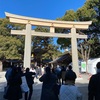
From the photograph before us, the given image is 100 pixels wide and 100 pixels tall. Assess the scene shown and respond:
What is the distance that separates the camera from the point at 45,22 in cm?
2334

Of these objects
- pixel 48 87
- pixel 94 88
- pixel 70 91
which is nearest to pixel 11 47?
pixel 48 87

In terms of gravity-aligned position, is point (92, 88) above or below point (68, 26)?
below

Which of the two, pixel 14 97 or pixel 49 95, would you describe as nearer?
pixel 49 95

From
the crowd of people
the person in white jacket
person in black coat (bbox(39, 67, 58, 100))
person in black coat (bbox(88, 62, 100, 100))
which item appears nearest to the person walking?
the crowd of people

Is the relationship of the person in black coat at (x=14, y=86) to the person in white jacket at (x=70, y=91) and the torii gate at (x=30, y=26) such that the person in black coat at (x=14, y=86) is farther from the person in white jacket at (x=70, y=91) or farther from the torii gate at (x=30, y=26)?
the torii gate at (x=30, y=26)

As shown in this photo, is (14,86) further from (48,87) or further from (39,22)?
(39,22)

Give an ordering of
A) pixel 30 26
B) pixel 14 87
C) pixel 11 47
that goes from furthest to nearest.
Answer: pixel 11 47
pixel 30 26
pixel 14 87

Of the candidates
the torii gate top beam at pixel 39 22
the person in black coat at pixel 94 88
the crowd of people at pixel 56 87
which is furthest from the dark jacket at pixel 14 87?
the torii gate top beam at pixel 39 22

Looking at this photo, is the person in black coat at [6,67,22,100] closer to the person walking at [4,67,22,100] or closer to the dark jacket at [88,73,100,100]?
the person walking at [4,67,22,100]

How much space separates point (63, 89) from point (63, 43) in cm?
3458

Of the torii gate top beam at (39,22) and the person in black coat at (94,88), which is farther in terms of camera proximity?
the torii gate top beam at (39,22)

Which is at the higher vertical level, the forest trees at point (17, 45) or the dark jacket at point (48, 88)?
the forest trees at point (17, 45)

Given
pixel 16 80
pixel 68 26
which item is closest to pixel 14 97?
pixel 16 80

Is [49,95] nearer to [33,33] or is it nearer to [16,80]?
[16,80]
